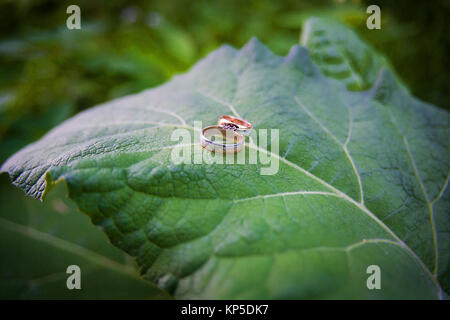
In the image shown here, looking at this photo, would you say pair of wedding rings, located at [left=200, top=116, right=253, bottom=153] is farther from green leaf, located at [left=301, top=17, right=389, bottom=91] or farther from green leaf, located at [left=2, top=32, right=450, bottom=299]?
green leaf, located at [left=301, top=17, right=389, bottom=91]

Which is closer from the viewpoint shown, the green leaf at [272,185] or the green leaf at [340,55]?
the green leaf at [272,185]

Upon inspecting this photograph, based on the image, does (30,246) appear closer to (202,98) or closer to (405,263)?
(202,98)

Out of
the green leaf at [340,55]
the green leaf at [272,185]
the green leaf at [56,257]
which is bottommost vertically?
the green leaf at [56,257]

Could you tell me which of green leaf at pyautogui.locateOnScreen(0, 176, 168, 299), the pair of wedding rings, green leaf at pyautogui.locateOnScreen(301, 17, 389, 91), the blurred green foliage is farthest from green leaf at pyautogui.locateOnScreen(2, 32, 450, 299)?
the blurred green foliage

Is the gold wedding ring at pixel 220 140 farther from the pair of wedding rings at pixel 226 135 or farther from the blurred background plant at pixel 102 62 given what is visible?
the blurred background plant at pixel 102 62

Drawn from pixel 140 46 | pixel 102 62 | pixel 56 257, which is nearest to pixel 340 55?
pixel 56 257

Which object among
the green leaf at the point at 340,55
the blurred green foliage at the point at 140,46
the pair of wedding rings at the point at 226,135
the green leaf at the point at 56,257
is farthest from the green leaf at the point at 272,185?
the blurred green foliage at the point at 140,46
